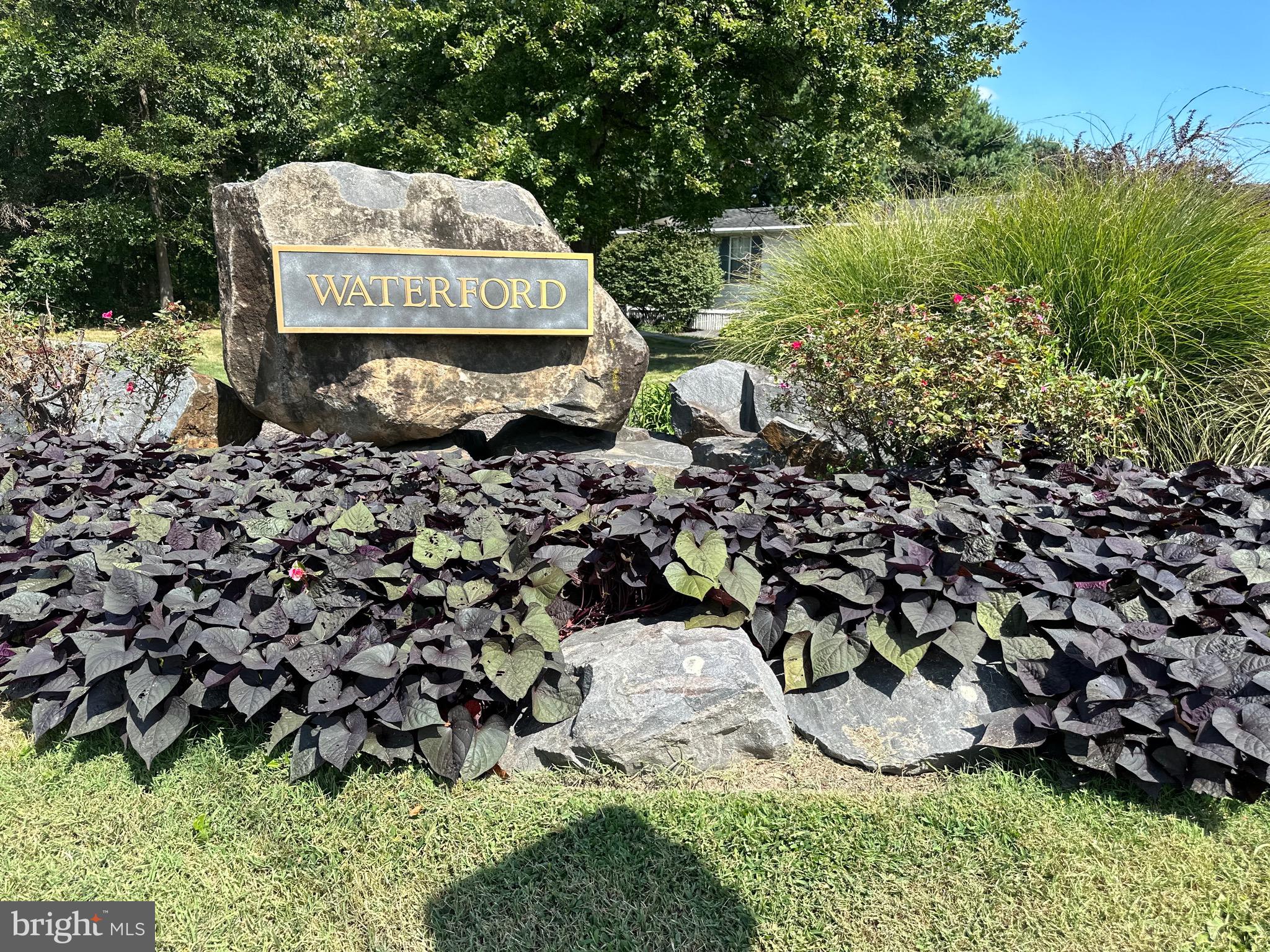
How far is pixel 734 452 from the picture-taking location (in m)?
5.30

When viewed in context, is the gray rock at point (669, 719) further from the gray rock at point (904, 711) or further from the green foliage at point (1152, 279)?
the green foliage at point (1152, 279)

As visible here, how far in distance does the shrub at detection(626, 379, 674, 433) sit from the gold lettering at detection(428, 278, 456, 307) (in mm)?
2236

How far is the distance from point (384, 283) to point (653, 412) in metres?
2.89

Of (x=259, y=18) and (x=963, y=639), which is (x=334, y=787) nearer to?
(x=963, y=639)

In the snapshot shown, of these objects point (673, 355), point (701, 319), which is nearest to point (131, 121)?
point (673, 355)

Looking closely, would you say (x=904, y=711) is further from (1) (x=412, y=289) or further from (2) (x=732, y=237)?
(2) (x=732, y=237)

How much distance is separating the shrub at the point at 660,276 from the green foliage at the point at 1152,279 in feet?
43.0

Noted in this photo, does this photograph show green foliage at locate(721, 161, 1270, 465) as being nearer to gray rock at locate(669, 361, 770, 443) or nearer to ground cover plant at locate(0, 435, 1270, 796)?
gray rock at locate(669, 361, 770, 443)

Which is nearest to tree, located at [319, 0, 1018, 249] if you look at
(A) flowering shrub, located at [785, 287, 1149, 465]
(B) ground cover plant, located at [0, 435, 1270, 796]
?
(A) flowering shrub, located at [785, 287, 1149, 465]

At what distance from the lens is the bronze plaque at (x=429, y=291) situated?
4.88 m

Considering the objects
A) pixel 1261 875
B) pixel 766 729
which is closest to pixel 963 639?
pixel 766 729

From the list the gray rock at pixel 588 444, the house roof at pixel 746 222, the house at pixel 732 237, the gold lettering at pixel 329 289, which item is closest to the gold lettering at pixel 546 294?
the gray rock at pixel 588 444

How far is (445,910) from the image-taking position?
208 cm

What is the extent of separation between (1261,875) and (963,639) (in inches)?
35.4
